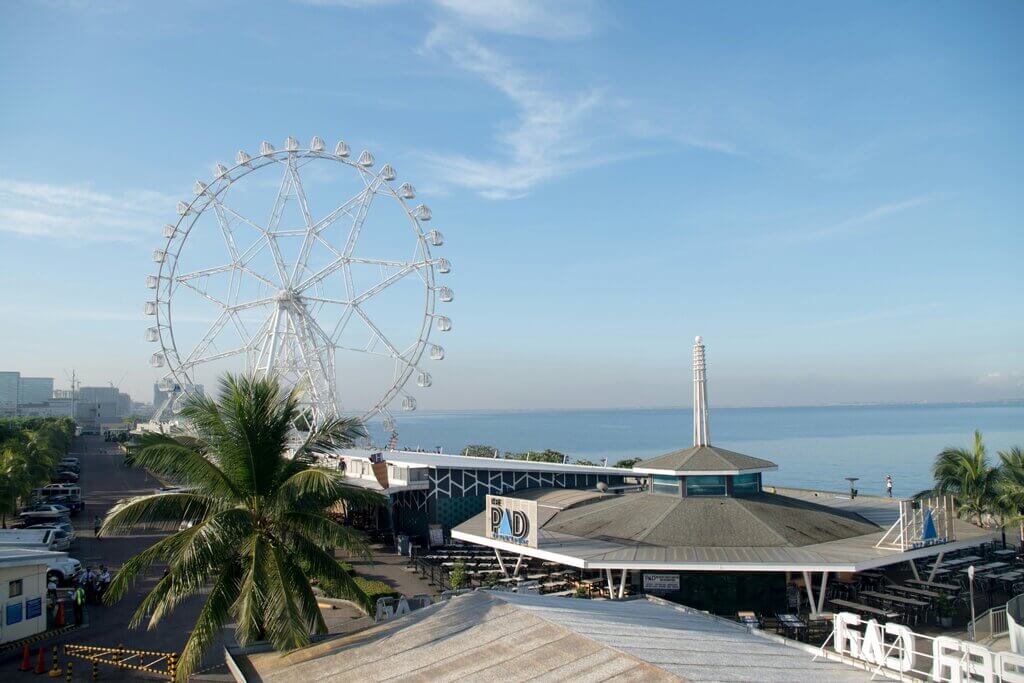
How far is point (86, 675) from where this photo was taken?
17.8m

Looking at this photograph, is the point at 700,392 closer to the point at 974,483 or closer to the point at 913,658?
the point at 974,483

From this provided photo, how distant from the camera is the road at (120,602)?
20.3m

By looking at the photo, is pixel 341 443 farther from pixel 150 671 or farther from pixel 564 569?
pixel 564 569

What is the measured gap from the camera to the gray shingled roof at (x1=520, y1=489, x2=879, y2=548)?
2294cm

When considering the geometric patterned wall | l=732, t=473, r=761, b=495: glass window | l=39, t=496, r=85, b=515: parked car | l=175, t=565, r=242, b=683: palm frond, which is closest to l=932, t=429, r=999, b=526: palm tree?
l=732, t=473, r=761, b=495: glass window

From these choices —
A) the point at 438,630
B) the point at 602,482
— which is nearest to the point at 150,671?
the point at 438,630

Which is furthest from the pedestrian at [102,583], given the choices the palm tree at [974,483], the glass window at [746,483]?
the palm tree at [974,483]

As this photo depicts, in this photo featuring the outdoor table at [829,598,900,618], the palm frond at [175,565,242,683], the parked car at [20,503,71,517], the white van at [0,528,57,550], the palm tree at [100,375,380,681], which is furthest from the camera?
the parked car at [20,503,71,517]

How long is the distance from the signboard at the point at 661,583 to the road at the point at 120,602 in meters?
11.6

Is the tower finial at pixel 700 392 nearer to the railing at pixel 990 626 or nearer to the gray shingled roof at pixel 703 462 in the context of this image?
the gray shingled roof at pixel 703 462

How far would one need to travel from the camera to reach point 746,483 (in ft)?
87.2

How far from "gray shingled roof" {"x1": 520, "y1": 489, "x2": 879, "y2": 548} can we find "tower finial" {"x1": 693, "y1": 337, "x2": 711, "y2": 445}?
10.0 feet

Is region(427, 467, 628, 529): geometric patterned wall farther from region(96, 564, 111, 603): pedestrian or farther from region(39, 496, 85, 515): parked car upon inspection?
region(39, 496, 85, 515): parked car

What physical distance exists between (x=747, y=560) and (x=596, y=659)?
39.2 ft
